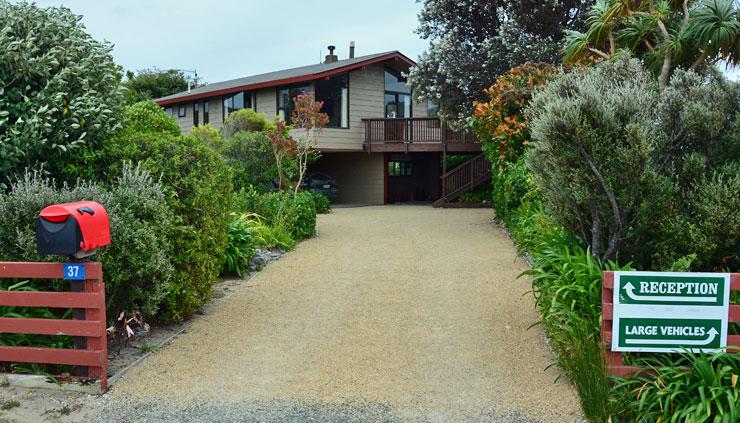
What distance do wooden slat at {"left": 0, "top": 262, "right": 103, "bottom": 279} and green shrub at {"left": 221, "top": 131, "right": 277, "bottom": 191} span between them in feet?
37.6

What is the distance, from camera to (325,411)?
183 inches

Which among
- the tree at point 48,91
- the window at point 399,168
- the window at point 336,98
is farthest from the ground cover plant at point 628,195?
the window at point 399,168

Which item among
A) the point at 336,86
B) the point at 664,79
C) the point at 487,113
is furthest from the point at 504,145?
the point at 336,86

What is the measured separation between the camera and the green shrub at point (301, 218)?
12699 millimetres

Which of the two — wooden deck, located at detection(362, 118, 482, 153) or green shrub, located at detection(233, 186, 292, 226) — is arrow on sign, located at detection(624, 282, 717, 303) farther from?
wooden deck, located at detection(362, 118, 482, 153)

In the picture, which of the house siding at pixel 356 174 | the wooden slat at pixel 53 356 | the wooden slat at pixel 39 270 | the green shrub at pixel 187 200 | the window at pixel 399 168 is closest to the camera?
the wooden slat at pixel 39 270

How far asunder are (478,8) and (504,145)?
611 centimetres

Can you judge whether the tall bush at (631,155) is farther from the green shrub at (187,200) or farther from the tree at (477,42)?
the tree at (477,42)

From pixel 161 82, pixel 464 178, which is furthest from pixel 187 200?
pixel 161 82

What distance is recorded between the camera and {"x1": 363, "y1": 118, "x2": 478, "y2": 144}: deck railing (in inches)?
920

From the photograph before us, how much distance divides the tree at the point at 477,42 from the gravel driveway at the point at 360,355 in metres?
8.27

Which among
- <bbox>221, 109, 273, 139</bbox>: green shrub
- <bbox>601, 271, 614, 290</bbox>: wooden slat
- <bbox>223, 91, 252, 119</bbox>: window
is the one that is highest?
<bbox>223, 91, 252, 119</bbox>: window

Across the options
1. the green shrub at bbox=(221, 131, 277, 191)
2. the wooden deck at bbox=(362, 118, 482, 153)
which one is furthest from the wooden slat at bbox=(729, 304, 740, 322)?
the wooden deck at bbox=(362, 118, 482, 153)

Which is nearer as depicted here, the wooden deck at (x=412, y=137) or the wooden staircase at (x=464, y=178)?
the wooden staircase at (x=464, y=178)
